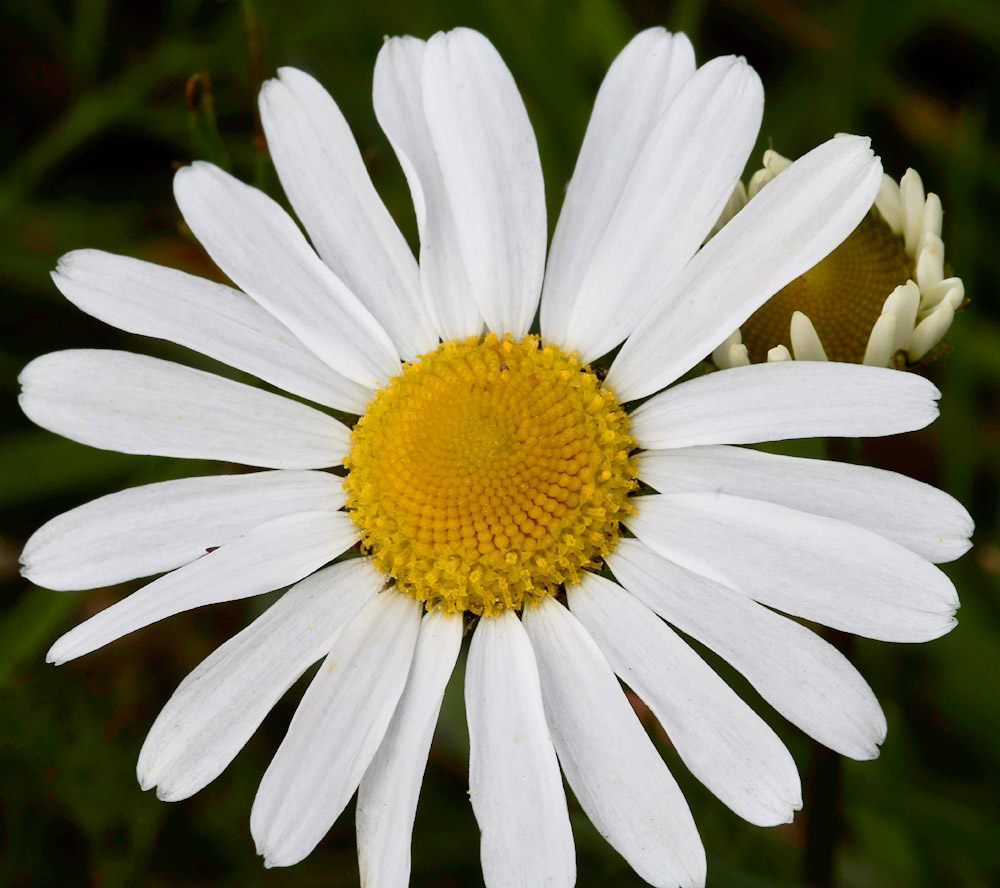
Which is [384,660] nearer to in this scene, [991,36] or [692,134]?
[692,134]

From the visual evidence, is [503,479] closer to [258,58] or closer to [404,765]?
[404,765]

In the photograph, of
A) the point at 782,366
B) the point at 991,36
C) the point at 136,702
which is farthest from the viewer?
the point at 991,36

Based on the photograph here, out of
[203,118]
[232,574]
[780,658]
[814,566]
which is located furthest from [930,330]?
[203,118]

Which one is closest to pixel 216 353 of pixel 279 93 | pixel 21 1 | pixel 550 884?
pixel 279 93

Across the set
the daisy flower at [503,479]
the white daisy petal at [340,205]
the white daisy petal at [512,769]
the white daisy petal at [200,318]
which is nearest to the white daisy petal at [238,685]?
the daisy flower at [503,479]

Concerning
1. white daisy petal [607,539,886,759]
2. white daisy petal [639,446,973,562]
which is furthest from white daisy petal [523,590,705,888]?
white daisy petal [639,446,973,562]

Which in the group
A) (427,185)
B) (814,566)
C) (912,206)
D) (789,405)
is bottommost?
(814,566)

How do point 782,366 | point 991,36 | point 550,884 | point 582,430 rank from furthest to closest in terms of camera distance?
point 991,36, point 582,430, point 782,366, point 550,884

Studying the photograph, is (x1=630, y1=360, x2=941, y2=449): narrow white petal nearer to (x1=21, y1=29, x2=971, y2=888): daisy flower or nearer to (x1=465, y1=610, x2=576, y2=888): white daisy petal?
(x1=21, y1=29, x2=971, y2=888): daisy flower
